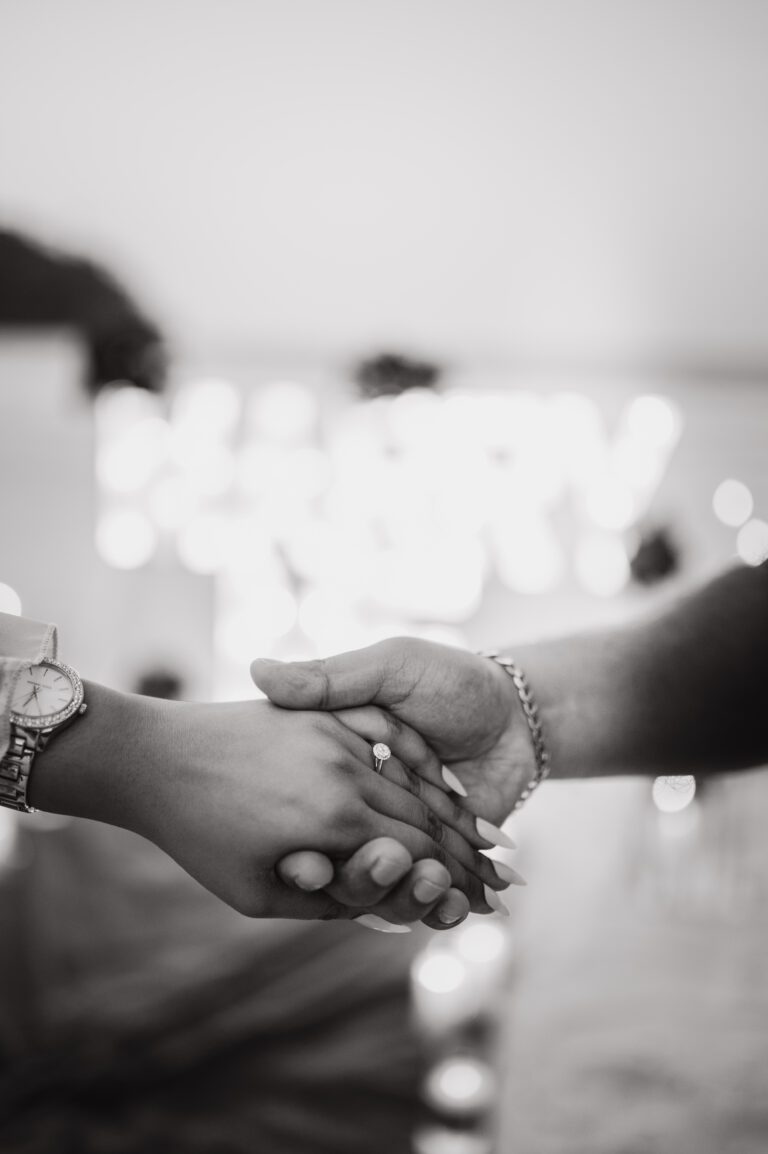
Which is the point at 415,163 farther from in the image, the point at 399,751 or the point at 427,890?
the point at 427,890

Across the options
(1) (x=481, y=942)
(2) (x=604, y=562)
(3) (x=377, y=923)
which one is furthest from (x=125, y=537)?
(3) (x=377, y=923)

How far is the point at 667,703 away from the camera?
5.27 ft

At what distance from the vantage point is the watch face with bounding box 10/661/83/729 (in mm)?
1154

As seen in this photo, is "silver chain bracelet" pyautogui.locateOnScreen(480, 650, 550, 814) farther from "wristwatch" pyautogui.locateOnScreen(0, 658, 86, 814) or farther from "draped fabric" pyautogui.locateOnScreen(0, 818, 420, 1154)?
"draped fabric" pyautogui.locateOnScreen(0, 818, 420, 1154)

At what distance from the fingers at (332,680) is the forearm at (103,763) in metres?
0.20

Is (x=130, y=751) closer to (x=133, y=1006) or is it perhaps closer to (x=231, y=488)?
(x=133, y=1006)

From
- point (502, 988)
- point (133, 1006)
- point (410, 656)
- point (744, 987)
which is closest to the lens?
point (410, 656)

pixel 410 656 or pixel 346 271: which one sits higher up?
pixel 346 271

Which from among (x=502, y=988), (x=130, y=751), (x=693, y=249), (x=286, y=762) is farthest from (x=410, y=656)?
(x=693, y=249)

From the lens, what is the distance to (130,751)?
4.11 ft

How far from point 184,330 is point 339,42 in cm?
159

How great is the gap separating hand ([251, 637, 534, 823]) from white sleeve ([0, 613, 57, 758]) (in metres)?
0.33

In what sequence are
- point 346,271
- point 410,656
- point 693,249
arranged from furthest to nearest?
point 346,271 < point 693,249 < point 410,656

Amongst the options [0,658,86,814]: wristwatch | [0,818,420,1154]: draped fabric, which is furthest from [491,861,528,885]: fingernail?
[0,818,420,1154]: draped fabric
